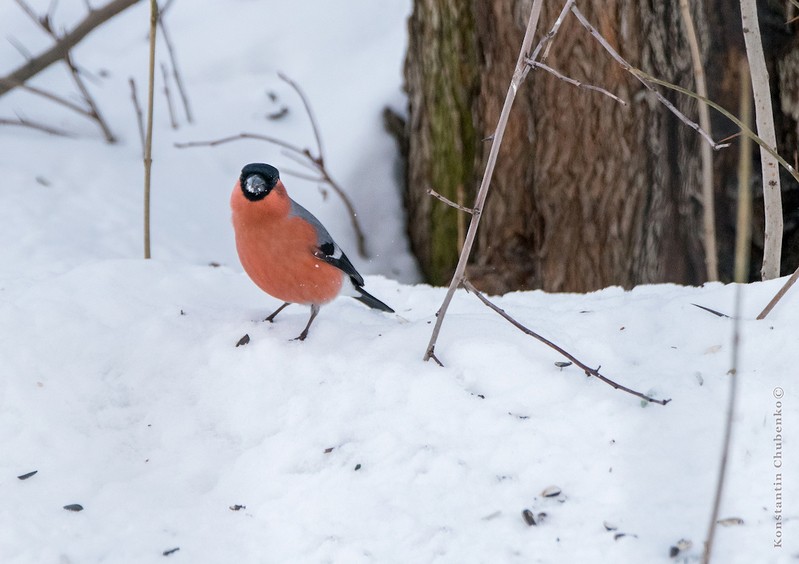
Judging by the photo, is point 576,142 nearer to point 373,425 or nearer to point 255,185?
point 255,185

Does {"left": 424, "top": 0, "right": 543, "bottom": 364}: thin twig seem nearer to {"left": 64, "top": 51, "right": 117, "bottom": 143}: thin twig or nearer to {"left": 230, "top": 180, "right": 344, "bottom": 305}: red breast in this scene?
{"left": 230, "top": 180, "right": 344, "bottom": 305}: red breast

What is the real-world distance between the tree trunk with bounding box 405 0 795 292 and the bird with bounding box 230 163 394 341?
1.70 m

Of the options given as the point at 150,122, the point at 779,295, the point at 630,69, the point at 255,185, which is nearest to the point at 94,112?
the point at 150,122

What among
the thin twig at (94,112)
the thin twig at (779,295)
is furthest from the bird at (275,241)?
the thin twig at (94,112)

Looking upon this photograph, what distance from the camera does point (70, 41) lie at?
5.55 meters

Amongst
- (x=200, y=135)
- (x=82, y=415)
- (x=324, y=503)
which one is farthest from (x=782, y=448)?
(x=200, y=135)

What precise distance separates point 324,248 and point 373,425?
1069 millimetres

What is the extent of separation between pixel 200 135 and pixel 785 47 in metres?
3.80

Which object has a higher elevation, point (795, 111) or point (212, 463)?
point (795, 111)

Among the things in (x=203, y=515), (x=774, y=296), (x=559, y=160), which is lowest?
(x=203, y=515)

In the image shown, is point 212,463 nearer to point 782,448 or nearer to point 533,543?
point 533,543

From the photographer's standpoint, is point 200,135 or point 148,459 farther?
point 200,135

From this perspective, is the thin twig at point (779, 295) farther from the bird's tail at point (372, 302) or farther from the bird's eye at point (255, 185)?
the bird's eye at point (255, 185)

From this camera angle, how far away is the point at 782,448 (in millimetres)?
2482
